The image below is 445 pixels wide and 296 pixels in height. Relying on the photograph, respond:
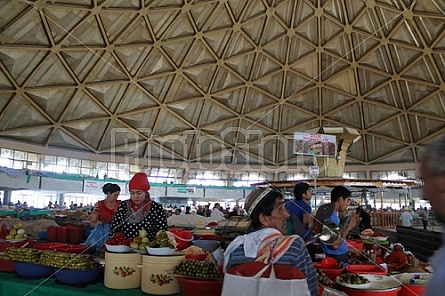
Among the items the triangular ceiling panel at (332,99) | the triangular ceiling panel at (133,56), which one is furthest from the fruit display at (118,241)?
the triangular ceiling panel at (332,99)

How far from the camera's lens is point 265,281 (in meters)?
2.72

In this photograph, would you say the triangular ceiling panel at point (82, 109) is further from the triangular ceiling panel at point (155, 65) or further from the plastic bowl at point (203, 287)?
the plastic bowl at point (203, 287)

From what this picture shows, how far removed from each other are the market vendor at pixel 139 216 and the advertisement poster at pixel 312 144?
14777 mm

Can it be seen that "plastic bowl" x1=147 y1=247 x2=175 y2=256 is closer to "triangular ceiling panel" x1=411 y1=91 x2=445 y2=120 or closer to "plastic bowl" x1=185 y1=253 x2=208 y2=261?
"plastic bowl" x1=185 y1=253 x2=208 y2=261

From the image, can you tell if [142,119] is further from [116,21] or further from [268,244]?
[268,244]

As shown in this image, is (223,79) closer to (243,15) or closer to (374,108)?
(243,15)

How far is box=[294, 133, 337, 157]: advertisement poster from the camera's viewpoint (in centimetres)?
1964

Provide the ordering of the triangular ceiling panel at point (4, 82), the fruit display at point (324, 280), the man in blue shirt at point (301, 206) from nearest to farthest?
the fruit display at point (324, 280)
the man in blue shirt at point (301, 206)
the triangular ceiling panel at point (4, 82)

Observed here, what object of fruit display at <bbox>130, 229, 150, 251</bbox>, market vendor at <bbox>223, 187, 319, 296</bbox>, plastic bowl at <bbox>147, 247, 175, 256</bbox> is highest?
market vendor at <bbox>223, 187, 319, 296</bbox>

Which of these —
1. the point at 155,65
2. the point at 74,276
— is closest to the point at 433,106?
the point at 155,65

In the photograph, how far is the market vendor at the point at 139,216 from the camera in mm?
5438

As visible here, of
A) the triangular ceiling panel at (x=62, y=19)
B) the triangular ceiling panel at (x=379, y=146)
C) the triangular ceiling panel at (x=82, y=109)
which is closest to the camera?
the triangular ceiling panel at (x=62, y=19)

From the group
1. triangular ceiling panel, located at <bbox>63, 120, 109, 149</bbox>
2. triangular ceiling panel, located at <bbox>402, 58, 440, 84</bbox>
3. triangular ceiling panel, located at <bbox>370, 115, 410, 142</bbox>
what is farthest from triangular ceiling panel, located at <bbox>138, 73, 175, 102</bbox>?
triangular ceiling panel, located at <bbox>370, 115, 410, 142</bbox>

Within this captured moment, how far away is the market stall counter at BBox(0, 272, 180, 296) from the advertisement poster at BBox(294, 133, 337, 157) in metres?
16.2
